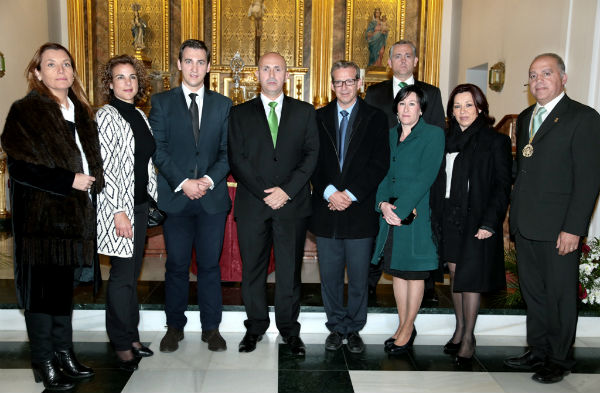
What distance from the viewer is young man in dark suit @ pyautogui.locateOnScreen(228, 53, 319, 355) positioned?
2861 mm

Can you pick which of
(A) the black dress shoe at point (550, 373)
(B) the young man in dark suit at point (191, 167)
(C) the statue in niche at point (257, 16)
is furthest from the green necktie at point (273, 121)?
(C) the statue in niche at point (257, 16)

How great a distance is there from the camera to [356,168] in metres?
2.91

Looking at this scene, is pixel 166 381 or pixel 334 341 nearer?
pixel 166 381

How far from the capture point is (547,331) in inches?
114

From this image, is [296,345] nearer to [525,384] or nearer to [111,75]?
[525,384]

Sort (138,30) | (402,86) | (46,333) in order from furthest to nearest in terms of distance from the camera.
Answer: (138,30), (402,86), (46,333)

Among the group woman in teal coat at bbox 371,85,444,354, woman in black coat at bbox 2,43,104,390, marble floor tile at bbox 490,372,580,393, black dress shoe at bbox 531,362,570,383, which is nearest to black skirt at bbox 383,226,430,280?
woman in teal coat at bbox 371,85,444,354

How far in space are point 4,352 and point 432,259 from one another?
257 centimetres

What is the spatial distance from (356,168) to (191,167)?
93 cm

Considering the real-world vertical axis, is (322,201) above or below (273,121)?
below

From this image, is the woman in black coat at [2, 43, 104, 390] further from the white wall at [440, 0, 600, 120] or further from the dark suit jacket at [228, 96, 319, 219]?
the white wall at [440, 0, 600, 120]

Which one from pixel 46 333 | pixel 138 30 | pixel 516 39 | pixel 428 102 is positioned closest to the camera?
pixel 46 333

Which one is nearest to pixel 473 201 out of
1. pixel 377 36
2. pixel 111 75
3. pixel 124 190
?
pixel 124 190

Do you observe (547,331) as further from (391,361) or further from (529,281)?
(391,361)
